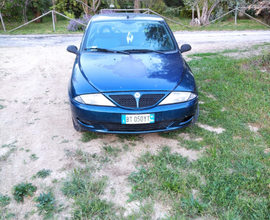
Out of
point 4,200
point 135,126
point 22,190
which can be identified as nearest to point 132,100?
point 135,126

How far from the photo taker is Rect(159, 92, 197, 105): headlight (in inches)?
114

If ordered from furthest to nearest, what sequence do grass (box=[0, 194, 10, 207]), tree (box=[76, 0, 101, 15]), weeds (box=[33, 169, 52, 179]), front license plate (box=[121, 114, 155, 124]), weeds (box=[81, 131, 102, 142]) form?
tree (box=[76, 0, 101, 15])
weeds (box=[81, 131, 102, 142])
front license plate (box=[121, 114, 155, 124])
weeds (box=[33, 169, 52, 179])
grass (box=[0, 194, 10, 207])

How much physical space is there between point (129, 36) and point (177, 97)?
1.63 meters

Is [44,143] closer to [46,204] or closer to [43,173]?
[43,173]

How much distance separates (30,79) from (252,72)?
17.1 feet

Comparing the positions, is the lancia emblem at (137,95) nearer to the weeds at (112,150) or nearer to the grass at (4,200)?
the weeds at (112,150)

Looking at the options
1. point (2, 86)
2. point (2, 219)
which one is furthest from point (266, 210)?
point (2, 86)

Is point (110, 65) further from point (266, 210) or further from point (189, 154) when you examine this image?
point (266, 210)

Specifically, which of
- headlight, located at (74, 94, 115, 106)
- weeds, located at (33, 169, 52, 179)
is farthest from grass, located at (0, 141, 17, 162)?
headlight, located at (74, 94, 115, 106)

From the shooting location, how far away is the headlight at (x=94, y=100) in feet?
9.37

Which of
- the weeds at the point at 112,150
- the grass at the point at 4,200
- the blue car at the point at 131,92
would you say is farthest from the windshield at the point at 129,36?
the grass at the point at 4,200

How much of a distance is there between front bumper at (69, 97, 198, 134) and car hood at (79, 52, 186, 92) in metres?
0.25

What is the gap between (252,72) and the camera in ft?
18.8

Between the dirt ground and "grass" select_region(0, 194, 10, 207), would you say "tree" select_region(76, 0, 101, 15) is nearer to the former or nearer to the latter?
the dirt ground
